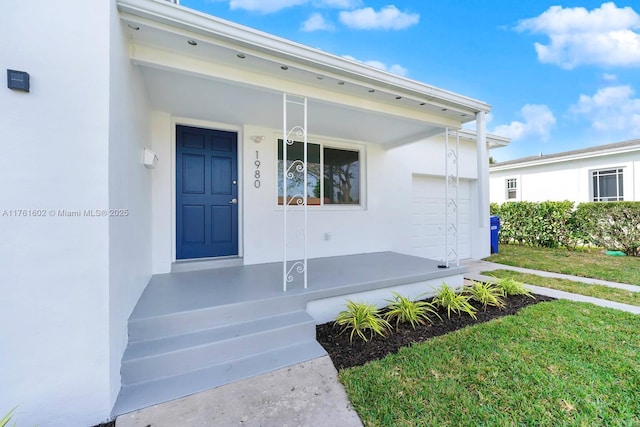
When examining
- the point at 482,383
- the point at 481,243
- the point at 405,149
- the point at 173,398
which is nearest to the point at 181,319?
the point at 173,398

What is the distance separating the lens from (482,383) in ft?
7.03

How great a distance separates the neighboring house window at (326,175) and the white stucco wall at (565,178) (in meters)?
10.1

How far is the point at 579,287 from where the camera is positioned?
4.61 m

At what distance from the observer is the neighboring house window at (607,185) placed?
9641 millimetres

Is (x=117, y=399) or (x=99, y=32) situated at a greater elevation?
(x=99, y=32)

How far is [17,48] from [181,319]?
225 centimetres

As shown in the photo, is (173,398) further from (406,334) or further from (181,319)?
(406,334)

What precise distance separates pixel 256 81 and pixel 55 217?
2.22 metres

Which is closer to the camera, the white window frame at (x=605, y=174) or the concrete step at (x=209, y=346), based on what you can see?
the concrete step at (x=209, y=346)

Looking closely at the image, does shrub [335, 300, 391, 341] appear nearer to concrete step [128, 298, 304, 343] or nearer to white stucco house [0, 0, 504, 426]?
white stucco house [0, 0, 504, 426]

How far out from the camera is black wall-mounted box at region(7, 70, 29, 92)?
159 cm

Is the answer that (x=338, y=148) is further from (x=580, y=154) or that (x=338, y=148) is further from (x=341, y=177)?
(x=580, y=154)

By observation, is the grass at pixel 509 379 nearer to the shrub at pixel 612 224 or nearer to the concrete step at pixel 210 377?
the concrete step at pixel 210 377

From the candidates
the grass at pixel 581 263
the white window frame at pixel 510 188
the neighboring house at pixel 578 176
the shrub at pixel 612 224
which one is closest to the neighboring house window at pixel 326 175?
the grass at pixel 581 263
